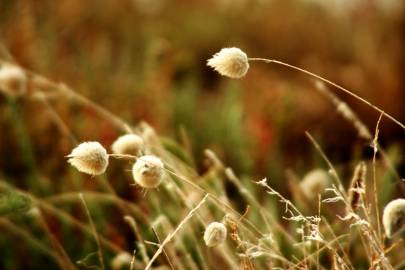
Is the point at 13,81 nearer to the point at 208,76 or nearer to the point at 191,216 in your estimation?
the point at 191,216

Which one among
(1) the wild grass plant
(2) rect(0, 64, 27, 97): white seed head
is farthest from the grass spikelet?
(2) rect(0, 64, 27, 97): white seed head

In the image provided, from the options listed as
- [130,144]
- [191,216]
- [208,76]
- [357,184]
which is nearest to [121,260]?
[130,144]

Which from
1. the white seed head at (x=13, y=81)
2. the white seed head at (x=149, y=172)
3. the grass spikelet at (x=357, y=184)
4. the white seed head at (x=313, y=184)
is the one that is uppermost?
the white seed head at (x=13, y=81)

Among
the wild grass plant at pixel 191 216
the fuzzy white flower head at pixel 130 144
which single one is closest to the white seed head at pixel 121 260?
the wild grass plant at pixel 191 216

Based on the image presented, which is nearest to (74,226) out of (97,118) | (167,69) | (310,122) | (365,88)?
(97,118)

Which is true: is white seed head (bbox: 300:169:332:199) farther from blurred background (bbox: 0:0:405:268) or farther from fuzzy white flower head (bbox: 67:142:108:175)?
fuzzy white flower head (bbox: 67:142:108:175)

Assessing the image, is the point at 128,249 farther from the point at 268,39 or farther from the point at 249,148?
the point at 268,39

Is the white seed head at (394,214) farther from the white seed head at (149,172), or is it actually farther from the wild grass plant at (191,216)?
the white seed head at (149,172)
